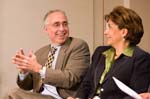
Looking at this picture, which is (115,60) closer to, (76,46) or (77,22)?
(76,46)

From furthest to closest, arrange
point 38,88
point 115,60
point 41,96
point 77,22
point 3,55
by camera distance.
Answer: point 77,22 < point 3,55 < point 38,88 < point 41,96 < point 115,60

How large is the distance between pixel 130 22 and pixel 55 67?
0.70 meters

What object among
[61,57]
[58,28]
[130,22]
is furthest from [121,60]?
[58,28]

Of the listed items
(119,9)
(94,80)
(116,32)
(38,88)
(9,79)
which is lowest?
(9,79)

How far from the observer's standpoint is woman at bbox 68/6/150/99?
188 centimetres

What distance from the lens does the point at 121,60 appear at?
1.96 meters

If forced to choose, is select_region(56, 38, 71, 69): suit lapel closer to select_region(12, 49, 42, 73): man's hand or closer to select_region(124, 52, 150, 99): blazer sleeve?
select_region(12, 49, 42, 73): man's hand

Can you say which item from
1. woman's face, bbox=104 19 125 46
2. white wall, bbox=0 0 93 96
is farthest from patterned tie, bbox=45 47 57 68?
white wall, bbox=0 0 93 96

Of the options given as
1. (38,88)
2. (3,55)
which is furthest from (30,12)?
(38,88)

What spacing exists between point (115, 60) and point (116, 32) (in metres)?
0.17

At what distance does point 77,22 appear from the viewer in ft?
11.4

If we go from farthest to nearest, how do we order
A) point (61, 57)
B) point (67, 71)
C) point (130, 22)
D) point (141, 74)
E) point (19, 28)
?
point (19, 28), point (61, 57), point (67, 71), point (130, 22), point (141, 74)

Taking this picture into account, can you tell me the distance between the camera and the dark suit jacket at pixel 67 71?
218 centimetres

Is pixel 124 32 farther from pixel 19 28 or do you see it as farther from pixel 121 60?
pixel 19 28
